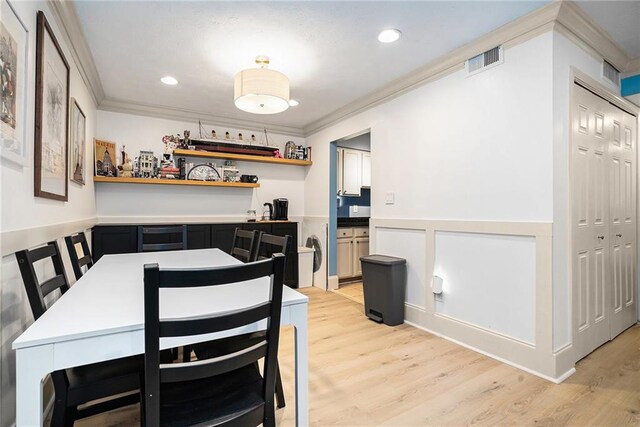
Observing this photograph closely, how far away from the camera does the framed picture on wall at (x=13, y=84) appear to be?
1.32 m

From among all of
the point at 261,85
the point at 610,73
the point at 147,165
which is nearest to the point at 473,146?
the point at 610,73

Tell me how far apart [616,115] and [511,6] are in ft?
5.20

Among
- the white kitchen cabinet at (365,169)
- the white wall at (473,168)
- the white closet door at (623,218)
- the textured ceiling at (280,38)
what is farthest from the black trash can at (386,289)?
the white kitchen cabinet at (365,169)

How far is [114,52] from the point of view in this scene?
8.69ft

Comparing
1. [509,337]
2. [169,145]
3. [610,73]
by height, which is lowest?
[509,337]

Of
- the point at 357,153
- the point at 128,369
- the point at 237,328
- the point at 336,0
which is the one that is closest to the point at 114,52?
the point at 336,0

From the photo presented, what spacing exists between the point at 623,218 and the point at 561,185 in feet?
4.19

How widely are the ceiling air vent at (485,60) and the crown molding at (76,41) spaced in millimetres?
2914

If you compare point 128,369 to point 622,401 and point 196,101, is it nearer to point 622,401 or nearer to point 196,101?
point 622,401

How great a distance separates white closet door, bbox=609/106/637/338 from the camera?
8.79ft

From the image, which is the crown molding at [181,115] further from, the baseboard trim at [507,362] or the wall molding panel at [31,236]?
the baseboard trim at [507,362]

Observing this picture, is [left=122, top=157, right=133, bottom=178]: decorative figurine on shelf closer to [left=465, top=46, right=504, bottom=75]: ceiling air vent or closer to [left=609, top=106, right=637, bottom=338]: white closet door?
[left=465, top=46, right=504, bottom=75]: ceiling air vent

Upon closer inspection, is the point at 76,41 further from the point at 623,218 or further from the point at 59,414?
the point at 623,218

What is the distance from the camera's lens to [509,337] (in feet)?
7.53
